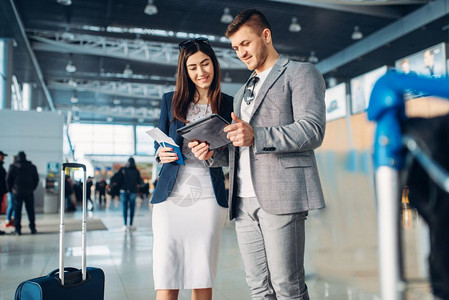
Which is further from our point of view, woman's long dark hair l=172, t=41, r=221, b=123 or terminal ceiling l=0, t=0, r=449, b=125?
terminal ceiling l=0, t=0, r=449, b=125

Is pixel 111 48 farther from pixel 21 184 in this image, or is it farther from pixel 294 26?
pixel 21 184

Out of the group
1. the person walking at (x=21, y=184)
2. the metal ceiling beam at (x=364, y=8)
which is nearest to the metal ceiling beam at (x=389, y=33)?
the metal ceiling beam at (x=364, y=8)

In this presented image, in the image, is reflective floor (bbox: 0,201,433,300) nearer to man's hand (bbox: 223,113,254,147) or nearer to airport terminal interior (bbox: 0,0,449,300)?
airport terminal interior (bbox: 0,0,449,300)

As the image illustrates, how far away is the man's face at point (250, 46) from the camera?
1.72 metres

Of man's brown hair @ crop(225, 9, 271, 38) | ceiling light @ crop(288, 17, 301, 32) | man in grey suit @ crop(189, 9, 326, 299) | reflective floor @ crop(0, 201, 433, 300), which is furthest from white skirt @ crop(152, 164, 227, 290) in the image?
ceiling light @ crop(288, 17, 301, 32)

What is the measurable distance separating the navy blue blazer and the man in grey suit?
0.37 m

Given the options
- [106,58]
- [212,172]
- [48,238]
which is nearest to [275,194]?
[212,172]

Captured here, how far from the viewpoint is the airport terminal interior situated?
72 centimetres

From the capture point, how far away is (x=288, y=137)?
5.14 feet

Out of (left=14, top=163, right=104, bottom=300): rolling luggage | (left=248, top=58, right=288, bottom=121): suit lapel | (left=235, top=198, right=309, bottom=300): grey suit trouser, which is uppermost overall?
(left=248, top=58, right=288, bottom=121): suit lapel

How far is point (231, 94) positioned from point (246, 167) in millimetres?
16125

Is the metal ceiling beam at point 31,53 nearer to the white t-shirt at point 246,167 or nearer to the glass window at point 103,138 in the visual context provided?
the glass window at point 103,138

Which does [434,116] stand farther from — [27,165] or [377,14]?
[377,14]

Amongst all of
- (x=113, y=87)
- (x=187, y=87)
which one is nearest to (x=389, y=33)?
(x=187, y=87)
